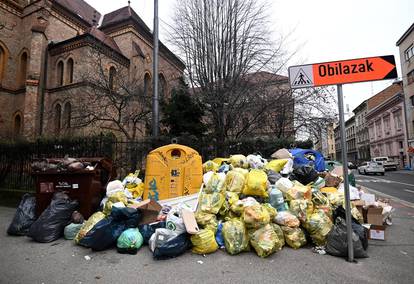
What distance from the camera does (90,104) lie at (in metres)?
10.1

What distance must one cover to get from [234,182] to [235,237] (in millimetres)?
1199

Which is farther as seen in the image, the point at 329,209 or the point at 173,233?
the point at 329,209

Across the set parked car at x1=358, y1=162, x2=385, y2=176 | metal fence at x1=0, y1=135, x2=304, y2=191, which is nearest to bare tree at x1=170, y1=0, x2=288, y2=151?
metal fence at x1=0, y1=135, x2=304, y2=191

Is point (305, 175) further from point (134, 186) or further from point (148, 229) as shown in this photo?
point (134, 186)

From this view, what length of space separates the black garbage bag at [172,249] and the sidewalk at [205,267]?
9 cm

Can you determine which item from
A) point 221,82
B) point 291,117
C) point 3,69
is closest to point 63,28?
point 3,69

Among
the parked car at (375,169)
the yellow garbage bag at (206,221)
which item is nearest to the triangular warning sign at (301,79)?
the yellow garbage bag at (206,221)

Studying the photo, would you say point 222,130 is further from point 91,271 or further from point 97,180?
point 91,271

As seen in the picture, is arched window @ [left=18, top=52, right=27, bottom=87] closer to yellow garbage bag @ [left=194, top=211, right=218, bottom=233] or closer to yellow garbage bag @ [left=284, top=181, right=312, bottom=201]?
yellow garbage bag @ [left=194, top=211, right=218, bottom=233]

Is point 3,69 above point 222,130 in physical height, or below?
above

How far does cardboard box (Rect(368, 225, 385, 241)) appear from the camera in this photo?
396 centimetres

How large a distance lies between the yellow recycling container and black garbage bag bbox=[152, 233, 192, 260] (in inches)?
65.3

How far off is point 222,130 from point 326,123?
15.2 ft

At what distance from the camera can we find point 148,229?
3.85 m
